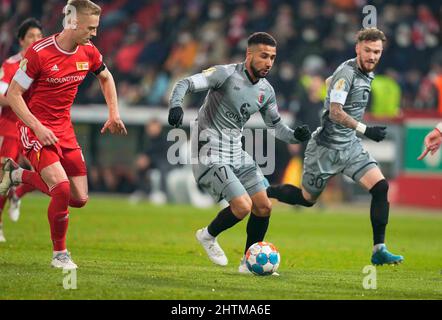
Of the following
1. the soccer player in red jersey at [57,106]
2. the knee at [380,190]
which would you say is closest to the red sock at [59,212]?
the soccer player in red jersey at [57,106]

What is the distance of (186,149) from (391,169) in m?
4.57

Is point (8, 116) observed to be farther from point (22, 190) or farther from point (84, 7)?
point (84, 7)

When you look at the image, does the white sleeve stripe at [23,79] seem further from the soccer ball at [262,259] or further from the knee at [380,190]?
the knee at [380,190]

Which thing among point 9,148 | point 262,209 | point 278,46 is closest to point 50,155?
point 262,209

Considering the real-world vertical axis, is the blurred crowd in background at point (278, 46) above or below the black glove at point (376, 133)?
above

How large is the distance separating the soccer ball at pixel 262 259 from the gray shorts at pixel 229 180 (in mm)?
604

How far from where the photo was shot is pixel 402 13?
25.8 metres

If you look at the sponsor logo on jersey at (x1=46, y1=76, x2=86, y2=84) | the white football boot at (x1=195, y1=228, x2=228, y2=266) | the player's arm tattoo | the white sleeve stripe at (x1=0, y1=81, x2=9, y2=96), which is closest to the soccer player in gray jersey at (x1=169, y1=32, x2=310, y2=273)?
the white football boot at (x1=195, y1=228, x2=228, y2=266)

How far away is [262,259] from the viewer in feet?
34.5

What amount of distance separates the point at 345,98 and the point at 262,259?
91.7 inches

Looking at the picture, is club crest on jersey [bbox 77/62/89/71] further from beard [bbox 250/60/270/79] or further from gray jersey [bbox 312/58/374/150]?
gray jersey [bbox 312/58/374/150]

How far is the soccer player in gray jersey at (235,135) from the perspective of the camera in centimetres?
1087

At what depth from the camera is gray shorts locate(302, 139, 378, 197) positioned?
12.1 meters
